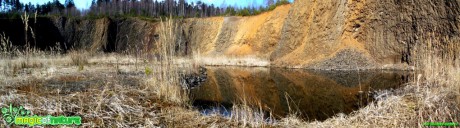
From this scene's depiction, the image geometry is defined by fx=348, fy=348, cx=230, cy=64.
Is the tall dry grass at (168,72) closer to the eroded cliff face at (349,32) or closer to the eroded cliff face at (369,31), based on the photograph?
the eroded cliff face at (349,32)

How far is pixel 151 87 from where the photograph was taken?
6766 millimetres


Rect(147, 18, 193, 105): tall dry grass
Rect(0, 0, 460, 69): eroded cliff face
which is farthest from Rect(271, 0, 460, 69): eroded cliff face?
Rect(147, 18, 193, 105): tall dry grass

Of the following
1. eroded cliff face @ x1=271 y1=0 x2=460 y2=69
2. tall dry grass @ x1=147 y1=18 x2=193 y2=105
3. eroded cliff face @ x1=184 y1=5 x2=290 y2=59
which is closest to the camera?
tall dry grass @ x1=147 y1=18 x2=193 y2=105

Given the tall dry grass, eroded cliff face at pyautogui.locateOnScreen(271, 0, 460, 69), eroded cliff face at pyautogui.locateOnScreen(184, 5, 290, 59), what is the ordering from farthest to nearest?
eroded cliff face at pyautogui.locateOnScreen(184, 5, 290, 59), eroded cliff face at pyautogui.locateOnScreen(271, 0, 460, 69), the tall dry grass

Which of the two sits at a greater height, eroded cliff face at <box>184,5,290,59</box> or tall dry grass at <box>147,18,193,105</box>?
eroded cliff face at <box>184,5,290,59</box>

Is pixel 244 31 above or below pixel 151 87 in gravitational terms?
above

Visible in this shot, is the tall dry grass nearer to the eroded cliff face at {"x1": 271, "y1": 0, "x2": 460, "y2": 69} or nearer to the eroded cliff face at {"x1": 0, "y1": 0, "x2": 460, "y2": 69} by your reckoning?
the eroded cliff face at {"x1": 0, "y1": 0, "x2": 460, "y2": 69}

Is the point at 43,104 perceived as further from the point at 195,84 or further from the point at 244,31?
the point at 244,31

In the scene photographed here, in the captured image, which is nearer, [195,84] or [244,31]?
[195,84]

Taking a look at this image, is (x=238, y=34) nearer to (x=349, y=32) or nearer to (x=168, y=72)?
(x=349, y=32)

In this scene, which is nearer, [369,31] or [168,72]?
[168,72]

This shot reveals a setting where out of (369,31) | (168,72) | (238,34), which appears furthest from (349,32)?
(238,34)

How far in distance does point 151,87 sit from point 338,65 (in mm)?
14601

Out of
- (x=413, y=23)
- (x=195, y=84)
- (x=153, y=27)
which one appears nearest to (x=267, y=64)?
(x=413, y=23)
